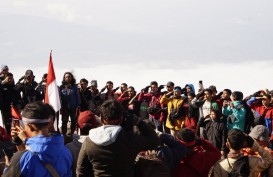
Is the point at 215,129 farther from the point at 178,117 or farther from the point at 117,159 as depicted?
the point at 117,159

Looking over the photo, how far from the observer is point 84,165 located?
4.07 meters

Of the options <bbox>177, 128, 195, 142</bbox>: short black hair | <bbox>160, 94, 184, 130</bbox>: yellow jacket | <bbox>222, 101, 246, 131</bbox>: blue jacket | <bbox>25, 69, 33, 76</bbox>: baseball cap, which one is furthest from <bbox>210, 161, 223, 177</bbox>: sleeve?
<bbox>25, 69, 33, 76</bbox>: baseball cap

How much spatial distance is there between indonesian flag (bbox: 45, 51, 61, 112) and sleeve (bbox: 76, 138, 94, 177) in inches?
173

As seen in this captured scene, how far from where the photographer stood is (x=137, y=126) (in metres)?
4.08

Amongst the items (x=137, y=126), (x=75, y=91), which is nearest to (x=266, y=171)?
(x=137, y=126)

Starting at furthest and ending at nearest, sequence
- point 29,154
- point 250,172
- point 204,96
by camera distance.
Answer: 1. point 204,96
2. point 250,172
3. point 29,154

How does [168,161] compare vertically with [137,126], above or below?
below

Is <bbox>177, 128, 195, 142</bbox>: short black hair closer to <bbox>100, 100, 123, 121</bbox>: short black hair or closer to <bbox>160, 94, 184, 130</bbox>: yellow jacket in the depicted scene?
Answer: <bbox>100, 100, 123, 121</bbox>: short black hair

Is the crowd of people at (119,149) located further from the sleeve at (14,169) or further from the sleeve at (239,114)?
the sleeve at (239,114)

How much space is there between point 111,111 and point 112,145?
0.31 meters

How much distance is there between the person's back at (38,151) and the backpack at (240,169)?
1.72m

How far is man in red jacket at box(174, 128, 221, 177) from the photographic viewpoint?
187 inches

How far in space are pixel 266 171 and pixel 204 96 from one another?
253 inches

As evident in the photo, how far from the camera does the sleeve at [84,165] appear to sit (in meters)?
4.04
